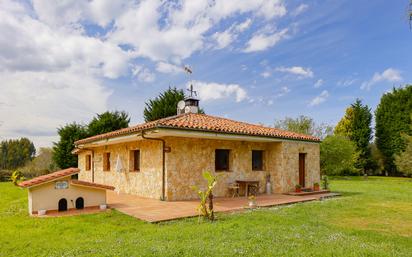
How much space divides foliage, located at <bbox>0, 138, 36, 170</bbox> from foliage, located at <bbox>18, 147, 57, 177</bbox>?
4.84 meters

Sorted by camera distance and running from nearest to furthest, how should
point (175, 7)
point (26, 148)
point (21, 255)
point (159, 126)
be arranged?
point (21, 255) → point (159, 126) → point (175, 7) → point (26, 148)

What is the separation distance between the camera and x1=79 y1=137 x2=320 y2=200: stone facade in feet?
39.4

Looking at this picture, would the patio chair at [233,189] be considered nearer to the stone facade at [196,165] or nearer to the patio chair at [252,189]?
the stone facade at [196,165]

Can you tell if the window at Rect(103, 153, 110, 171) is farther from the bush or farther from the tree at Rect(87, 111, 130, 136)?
the bush

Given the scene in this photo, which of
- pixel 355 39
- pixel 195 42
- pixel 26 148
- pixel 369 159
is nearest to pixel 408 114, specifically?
pixel 369 159

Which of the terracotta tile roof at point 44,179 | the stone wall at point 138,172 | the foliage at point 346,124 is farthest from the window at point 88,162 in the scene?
the foliage at point 346,124

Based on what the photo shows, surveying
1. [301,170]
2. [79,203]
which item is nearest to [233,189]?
[301,170]

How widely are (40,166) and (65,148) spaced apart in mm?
7698

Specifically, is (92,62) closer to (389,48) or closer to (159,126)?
(159,126)

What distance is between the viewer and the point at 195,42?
1376 cm

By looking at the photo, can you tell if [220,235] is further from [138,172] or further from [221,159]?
[138,172]

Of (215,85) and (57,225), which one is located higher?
(215,85)

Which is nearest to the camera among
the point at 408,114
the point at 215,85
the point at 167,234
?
the point at 167,234

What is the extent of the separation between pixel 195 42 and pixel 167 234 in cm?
954
